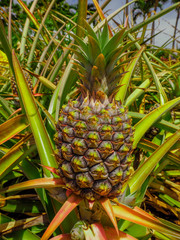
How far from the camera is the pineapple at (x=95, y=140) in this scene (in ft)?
1.85

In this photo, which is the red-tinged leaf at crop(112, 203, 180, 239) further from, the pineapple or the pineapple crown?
the pineapple crown

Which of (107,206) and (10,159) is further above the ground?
(10,159)

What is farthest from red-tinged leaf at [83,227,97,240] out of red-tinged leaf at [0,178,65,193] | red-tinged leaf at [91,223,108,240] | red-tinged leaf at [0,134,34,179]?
red-tinged leaf at [0,134,34,179]

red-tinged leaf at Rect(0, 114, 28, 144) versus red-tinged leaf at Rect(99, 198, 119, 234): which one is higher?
red-tinged leaf at Rect(0, 114, 28, 144)

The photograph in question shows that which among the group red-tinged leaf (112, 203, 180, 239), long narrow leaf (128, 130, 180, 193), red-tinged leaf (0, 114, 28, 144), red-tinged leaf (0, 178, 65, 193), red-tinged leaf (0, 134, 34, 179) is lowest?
red-tinged leaf (112, 203, 180, 239)

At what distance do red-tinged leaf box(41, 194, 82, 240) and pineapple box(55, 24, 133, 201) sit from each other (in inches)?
1.2

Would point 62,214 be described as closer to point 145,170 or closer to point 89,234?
point 89,234

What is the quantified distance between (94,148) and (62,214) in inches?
8.3

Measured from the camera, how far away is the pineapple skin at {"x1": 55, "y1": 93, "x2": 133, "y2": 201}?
0.56 m

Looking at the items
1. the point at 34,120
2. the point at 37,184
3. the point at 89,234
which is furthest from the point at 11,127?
the point at 89,234

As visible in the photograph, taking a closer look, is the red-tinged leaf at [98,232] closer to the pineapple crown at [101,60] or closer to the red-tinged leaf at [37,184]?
the red-tinged leaf at [37,184]

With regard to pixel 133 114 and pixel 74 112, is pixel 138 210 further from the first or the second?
pixel 133 114

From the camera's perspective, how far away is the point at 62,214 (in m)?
0.54

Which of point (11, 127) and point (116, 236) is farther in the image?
point (11, 127)
